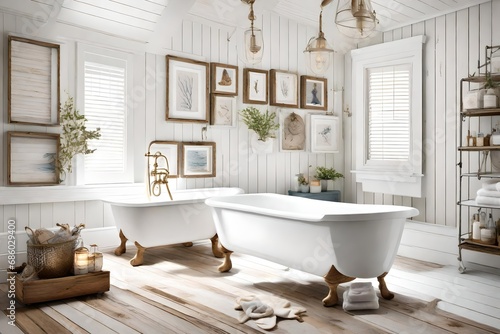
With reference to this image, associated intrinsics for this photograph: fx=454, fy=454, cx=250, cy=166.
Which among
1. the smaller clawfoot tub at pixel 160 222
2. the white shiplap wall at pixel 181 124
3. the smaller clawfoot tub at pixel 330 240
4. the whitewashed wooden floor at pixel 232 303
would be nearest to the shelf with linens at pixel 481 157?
the whitewashed wooden floor at pixel 232 303

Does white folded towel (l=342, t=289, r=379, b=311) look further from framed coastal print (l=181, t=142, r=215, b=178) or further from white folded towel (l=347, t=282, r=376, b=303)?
framed coastal print (l=181, t=142, r=215, b=178)

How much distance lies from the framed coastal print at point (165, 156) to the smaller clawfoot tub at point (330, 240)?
1.34 meters

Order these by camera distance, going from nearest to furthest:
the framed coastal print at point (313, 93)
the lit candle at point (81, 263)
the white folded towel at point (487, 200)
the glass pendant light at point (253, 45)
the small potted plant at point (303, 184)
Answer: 1. the lit candle at point (81, 263)
2. the glass pendant light at point (253, 45)
3. the white folded towel at point (487, 200)
4. the small potted plant at point (303, 184)
5. the framed coastal print at point (313, 93)

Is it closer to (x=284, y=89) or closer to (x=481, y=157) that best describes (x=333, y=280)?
(x=481, y=157)

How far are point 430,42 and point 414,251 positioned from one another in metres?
2.23

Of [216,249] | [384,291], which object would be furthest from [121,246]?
[384,291]

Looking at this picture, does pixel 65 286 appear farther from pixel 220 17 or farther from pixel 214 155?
pixel 220 17

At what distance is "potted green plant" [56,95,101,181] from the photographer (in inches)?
163

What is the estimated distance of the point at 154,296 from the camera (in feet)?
10.6

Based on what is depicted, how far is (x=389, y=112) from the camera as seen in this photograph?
17.4ft

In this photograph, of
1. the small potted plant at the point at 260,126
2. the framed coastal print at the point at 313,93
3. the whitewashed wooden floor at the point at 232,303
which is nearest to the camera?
the whitewashed wooden floor at the point at 232,303

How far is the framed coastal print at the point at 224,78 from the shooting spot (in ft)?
16.7

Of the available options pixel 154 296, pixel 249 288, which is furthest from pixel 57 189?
pixel 249 288

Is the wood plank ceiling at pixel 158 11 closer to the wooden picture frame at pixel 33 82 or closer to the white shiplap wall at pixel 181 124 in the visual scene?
the white shiplap wall at pixel 181 124
